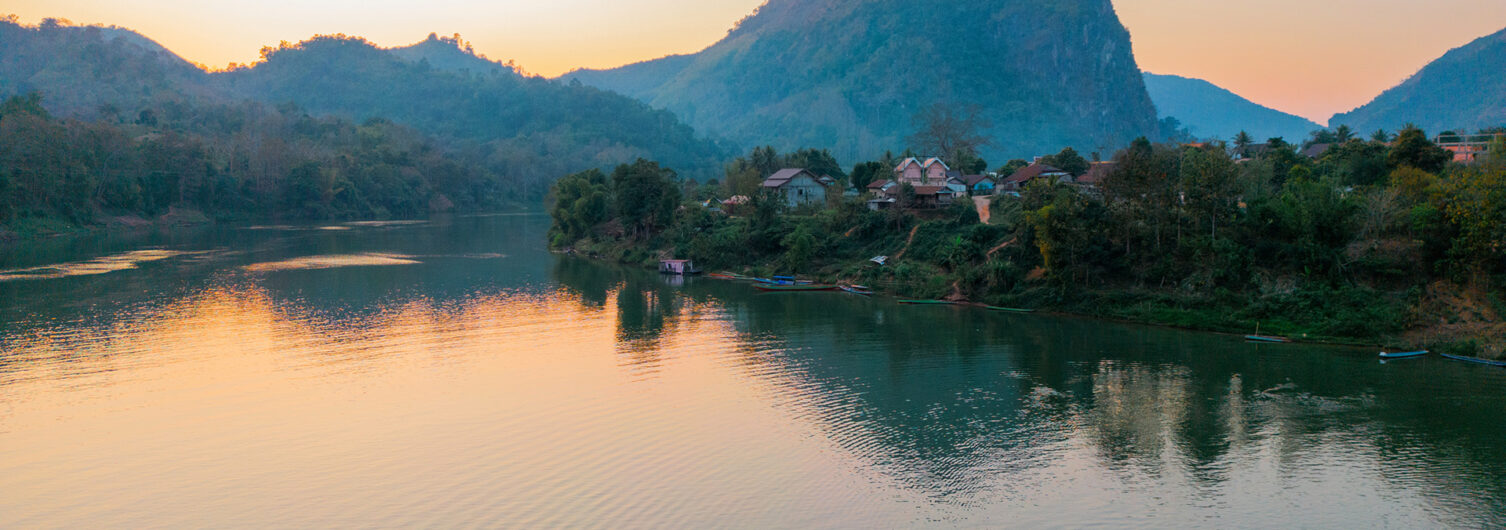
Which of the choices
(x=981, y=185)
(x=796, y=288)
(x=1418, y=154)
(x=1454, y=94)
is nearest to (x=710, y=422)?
(x=796, y=288)

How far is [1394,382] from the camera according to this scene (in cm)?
2362

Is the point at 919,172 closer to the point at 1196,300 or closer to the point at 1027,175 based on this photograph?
the point at 1027,175

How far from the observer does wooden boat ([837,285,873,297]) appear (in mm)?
41000

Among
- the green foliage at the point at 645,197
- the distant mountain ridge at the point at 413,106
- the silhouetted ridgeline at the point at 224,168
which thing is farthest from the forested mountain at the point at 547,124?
the green foliage at the point at 645,197

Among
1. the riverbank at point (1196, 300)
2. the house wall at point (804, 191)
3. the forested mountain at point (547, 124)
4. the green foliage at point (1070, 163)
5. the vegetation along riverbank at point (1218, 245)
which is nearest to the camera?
the riverbank at point (1196, 300)

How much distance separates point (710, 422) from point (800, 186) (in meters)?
40.8

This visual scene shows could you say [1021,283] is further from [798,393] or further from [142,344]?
[142,344]

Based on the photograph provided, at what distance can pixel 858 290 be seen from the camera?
41500 mm

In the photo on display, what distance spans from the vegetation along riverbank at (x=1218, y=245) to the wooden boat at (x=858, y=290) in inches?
24.7

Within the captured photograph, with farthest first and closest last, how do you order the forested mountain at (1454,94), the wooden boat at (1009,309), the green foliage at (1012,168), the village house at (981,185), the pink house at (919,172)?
the forested mountain at (1454,94), the green foliage at (1012,168), the pink house at (919,172), the village house at (981,185), the wooden boat at (1009,309)

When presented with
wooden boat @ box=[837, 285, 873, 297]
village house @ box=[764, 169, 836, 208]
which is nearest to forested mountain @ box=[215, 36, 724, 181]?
village house @ box=[764, 169, 836, 208]

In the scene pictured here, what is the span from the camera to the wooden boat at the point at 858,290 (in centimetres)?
4100

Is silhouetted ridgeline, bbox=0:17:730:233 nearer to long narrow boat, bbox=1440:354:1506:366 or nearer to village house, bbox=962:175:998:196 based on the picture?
village house, bbox=962:175:998:196

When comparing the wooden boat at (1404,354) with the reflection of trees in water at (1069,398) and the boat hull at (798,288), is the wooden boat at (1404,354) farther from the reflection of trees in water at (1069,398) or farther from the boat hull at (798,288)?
the boat hull at (798,288)
